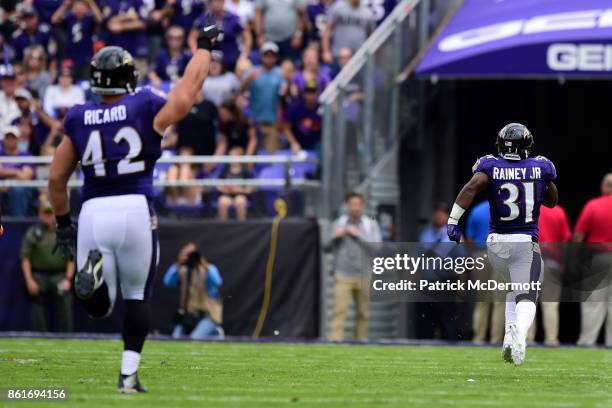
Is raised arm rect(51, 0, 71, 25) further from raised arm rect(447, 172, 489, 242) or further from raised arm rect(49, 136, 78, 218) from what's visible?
raised arm rect(49, 136, 78, 218)

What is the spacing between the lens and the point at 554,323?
50.5 feet

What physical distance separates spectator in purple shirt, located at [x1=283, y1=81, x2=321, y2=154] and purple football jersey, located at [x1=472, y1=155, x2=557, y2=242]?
618cm

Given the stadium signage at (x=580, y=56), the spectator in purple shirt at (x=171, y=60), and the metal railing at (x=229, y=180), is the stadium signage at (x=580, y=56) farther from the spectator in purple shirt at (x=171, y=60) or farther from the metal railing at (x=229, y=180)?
the spectator in purple shirt at (x=171, y=60)

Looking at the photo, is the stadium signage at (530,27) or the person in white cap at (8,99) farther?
the person in white cap at (8,99)

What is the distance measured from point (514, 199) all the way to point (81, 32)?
33.9 feet

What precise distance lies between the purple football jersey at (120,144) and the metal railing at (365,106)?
8.26 metres

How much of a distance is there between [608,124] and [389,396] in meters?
11.4

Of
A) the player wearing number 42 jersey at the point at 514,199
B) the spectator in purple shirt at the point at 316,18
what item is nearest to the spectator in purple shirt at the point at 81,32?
the spectator in purple shirt at the point at 316,18

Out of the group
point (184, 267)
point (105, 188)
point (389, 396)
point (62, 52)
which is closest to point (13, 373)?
point (105, 188)

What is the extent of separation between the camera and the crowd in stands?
17.0m

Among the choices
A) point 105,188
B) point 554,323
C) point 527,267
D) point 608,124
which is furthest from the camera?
point 608,124

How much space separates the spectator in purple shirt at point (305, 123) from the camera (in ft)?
55.8

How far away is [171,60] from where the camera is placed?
18391 millimetres

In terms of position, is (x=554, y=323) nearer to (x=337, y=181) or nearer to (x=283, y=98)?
(x=337, y=181)
